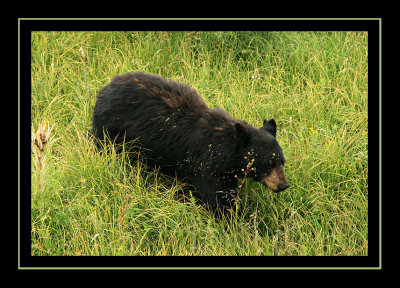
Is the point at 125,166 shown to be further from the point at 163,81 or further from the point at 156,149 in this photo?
the point at 163,81

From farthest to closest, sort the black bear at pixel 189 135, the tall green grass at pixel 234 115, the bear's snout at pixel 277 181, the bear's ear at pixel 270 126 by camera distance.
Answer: the bear's ear at pixel 270 126, the black bear at pixel 189 135, the bear's snout at pixel 277 181, the tall green grass at pixel 234 115

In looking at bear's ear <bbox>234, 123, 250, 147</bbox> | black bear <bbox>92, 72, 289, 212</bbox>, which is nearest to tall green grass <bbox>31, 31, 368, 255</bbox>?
black bear <bbox>92, 72, 289, 212</bbox>

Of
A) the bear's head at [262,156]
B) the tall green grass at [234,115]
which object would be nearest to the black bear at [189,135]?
the bear's head at [262,156]

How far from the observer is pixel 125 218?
15.8ft

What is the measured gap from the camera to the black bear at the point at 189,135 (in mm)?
4977

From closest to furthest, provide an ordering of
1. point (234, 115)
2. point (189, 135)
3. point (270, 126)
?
1. point (270, 126)
2. point (189, 135)
3. point (234, 115)

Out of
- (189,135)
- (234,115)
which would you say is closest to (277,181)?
(189,135)

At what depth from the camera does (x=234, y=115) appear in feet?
21.1

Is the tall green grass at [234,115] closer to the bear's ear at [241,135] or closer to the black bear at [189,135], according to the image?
the black bear at [189,135]

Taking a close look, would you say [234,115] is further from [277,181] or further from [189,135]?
[277,181]

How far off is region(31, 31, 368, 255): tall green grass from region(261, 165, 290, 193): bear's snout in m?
0.38

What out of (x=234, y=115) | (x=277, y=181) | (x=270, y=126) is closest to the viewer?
(x=277, y=181)

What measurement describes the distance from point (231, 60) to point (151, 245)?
356 centimetres

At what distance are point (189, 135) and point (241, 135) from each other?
71cm
